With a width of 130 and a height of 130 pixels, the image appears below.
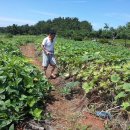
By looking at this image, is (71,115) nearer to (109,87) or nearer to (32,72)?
(109,87)

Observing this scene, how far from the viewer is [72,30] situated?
9269 cm

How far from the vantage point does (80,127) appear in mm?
6312

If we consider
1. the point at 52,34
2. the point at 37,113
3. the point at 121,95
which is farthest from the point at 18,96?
the point at 52,34

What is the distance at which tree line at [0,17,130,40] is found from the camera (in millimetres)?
77375

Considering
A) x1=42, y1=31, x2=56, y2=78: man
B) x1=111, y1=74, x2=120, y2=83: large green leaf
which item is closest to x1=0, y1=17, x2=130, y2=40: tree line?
x1=42, y1=31, x2=56, y2=78: man

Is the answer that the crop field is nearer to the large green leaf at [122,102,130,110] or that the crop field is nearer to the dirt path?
the large green leaf at [122,102,130,110]

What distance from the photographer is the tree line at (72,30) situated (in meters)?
77.4

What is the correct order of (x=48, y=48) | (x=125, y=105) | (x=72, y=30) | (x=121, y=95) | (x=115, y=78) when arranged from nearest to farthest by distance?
(x=125, y=105) → (x=121, y=95) → (x=115, y=78) → (x=48, y=48) → (x=72, y=30)

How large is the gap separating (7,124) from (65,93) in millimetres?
3148

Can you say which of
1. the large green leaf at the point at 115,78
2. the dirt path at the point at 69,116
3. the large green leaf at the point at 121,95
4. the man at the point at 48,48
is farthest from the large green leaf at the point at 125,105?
the man at the point at 48,48

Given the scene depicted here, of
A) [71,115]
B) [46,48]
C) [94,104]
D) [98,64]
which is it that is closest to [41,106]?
[71,115]

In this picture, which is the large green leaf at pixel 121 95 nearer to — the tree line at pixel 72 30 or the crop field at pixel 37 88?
the crop field at pixel 37 88

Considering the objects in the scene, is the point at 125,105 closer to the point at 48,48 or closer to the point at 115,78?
the point at 115,78

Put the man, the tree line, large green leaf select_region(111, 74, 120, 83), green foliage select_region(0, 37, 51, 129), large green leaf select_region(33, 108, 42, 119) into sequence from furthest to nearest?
the tree line, the man, large green leaf select_region(111, 74, 120, 83), large green leaf select_region(33, 108, 42, 119), green foliage select_region(0, 37, 51, 129)
